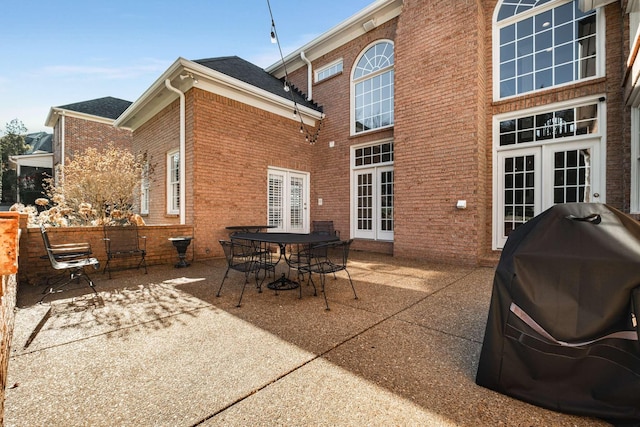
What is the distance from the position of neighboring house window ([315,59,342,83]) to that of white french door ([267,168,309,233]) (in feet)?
11.2

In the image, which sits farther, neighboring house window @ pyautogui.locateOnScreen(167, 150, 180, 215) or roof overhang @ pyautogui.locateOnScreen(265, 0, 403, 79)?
neighboring house window @ pyautogui.locateOnScreen(167, 150, 180, 215)

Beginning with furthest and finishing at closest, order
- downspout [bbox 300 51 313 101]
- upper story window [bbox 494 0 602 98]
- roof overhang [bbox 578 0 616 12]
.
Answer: downspout [bbox 300 51 313 101] → upper story window [bbox 494 0 602 98] → roof overhang [bbox 578 0 616 12]

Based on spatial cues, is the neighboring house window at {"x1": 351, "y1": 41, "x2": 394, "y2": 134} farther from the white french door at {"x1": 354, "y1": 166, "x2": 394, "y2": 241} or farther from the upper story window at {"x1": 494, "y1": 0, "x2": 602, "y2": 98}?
the upper story window at {"x1": 494, "y1": 0, "x2": 602, "y2": 98}

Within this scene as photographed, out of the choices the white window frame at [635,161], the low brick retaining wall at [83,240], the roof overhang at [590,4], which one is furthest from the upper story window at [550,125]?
the low brick retaining wall at [83,240]

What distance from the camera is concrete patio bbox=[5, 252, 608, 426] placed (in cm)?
164

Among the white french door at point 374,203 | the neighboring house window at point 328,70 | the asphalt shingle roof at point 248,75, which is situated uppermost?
the neighboring house window at point 328,70

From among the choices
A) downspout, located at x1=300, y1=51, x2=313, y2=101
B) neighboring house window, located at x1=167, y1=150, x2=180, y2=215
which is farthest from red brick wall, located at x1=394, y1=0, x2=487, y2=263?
neighboring house window, located at x1=167, y1=150, x2=180, y2=215

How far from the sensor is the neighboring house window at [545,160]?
525 cm

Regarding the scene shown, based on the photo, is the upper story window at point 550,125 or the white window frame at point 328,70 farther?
the white window frame at point 328,70

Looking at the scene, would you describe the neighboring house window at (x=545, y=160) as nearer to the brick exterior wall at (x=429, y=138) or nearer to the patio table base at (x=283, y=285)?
the brick exterior wall at (x=429, y=138)

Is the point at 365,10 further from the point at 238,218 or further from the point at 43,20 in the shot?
the point at 43,20

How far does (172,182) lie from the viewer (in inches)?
309

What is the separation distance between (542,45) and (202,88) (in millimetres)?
7429

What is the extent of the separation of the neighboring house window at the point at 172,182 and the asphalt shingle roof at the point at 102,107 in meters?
10.1
